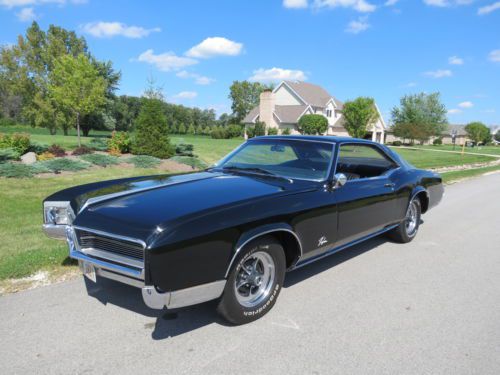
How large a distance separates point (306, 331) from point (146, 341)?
1252 millimetres

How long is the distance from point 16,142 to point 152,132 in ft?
14.0

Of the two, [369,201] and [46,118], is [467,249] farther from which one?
[46,118]

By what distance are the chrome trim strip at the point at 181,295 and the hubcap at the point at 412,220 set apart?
3.93 meters

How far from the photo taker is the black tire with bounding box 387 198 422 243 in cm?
566

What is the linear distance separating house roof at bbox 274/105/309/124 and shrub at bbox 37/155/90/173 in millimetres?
41843

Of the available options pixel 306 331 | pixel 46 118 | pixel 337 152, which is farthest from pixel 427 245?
pixel 46 118

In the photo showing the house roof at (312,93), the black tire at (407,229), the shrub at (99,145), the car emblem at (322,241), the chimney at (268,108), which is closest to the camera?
the car emblem at (322,241)

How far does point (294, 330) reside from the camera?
3166mm

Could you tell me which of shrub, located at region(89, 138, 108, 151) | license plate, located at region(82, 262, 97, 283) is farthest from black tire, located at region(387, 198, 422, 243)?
shrub, located at region(89, 138, 108, 151)

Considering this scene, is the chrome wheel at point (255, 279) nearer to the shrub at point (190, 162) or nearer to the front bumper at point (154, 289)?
the front bumper at point (154, 289)

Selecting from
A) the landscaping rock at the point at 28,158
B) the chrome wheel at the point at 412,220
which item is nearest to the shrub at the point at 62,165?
the landscaping rock at the point at 28,158

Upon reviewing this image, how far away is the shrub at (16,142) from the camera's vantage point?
11.9m

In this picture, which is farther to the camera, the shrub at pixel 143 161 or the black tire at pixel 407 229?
the shrub at pixel 143 161

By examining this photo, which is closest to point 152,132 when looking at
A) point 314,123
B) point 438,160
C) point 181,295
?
point 181,295
